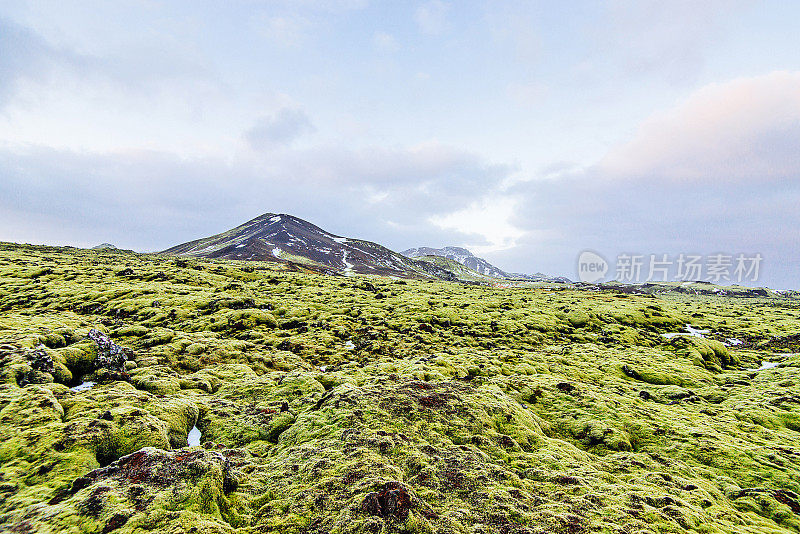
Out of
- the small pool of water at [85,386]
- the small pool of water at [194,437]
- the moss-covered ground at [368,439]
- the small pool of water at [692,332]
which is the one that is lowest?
the small pool of water at [194,437]

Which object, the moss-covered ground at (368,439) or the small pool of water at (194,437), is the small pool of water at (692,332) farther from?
the small pool of water at (194,437)

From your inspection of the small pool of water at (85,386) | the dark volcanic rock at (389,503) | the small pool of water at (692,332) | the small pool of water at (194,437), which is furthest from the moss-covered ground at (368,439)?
the small pool of water at (692,332)

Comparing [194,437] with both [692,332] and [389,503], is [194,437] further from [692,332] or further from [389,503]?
[692,332]

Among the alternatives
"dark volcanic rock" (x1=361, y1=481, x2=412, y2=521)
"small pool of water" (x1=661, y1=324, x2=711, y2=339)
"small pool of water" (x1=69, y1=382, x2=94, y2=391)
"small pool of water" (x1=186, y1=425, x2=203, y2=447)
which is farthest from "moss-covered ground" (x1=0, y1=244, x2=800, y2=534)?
"small pool of water" (x1=661, y1=324, x2=711, y2=339)

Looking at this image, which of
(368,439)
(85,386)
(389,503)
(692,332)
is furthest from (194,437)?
(692,332)

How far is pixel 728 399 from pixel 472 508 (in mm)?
27861

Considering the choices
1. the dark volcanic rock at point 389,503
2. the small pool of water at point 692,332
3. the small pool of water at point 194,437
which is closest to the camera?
the dark volcanic rock at point 389,503

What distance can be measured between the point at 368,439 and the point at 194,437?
9142 mm

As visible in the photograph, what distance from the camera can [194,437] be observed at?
615 inches

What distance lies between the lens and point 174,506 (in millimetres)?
9430

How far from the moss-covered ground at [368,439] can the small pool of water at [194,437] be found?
1.33 feet

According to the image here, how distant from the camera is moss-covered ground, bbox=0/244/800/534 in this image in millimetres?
10055

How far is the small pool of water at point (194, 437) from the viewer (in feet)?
49.6

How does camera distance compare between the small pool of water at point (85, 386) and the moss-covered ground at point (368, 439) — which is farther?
the small pool of water at point (85, 386)
